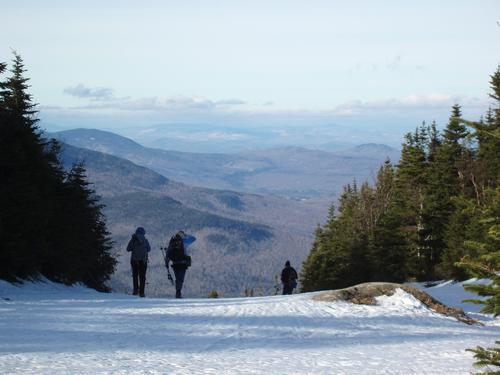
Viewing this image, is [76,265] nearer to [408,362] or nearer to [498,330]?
[498,330]

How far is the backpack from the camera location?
1859 centimetres

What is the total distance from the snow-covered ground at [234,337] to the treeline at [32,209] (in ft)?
13.3

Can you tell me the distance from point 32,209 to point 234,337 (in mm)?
11680

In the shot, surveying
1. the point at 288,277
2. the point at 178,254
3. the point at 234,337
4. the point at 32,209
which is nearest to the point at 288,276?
the point at 288,277

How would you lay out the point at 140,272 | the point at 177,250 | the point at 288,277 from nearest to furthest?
the point at 177,250, the point at 140,272, the point at 288,277

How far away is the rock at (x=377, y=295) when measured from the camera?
14.6 metres

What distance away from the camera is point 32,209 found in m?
19.6

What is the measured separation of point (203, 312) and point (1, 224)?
325 inches

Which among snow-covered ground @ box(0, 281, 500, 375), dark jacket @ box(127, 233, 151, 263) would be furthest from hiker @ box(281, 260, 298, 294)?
snow-covered ground @ box(0, 281, 500, 375)

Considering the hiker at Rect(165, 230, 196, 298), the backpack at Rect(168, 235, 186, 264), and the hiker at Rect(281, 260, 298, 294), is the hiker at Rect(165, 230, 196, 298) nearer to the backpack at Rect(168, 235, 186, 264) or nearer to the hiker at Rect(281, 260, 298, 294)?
the backpack at Rect(168, 235, 186, 264)

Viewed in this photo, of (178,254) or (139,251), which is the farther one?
(178,254)

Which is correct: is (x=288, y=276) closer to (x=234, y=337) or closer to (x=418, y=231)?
(x=234, y=337)

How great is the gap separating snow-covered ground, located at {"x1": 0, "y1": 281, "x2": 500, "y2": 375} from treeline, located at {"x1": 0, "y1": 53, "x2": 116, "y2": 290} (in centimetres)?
406

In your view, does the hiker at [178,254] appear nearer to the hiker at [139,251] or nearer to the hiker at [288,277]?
the hiker at [139,251]
